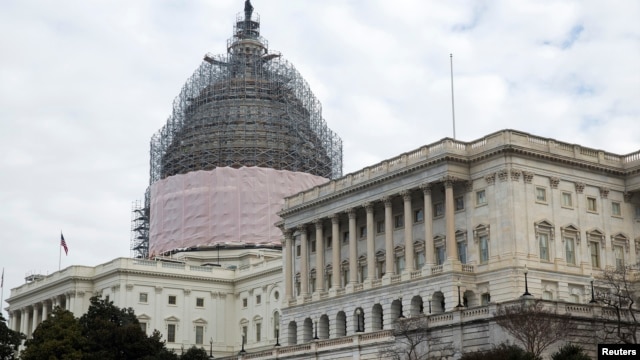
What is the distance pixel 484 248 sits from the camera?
3447 inches

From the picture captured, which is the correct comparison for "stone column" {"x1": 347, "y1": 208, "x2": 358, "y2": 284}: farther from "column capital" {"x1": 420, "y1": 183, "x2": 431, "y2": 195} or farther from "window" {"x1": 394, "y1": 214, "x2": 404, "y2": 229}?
"column capital" {"x1": 420, "y1": 183, "x2": 431, "y2": 195}

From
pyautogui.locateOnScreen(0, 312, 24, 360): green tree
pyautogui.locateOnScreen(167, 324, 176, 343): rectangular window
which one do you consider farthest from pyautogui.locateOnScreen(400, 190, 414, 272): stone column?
pyautogui.locateOnScreen(167, 324, 176, 343): rectangular window

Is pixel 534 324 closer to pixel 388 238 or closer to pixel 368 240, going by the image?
pixel 388 238

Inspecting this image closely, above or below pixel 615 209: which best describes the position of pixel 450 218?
below

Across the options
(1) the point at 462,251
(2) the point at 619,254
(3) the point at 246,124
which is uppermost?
(3) the point at 246,124

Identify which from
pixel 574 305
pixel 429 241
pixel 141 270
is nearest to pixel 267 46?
pixel 141 270

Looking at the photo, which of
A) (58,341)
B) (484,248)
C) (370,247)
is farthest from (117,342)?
(484,248)

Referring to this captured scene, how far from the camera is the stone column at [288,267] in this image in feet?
354

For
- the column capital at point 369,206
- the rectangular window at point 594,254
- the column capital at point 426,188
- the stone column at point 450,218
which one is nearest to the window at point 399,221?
the column capital at point 369,206

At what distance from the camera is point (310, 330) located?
336ft

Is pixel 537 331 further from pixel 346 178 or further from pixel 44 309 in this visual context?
pixel 44 309

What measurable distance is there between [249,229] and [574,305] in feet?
251

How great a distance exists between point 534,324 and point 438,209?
100 feet

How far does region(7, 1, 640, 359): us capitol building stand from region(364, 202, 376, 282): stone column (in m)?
0.14
